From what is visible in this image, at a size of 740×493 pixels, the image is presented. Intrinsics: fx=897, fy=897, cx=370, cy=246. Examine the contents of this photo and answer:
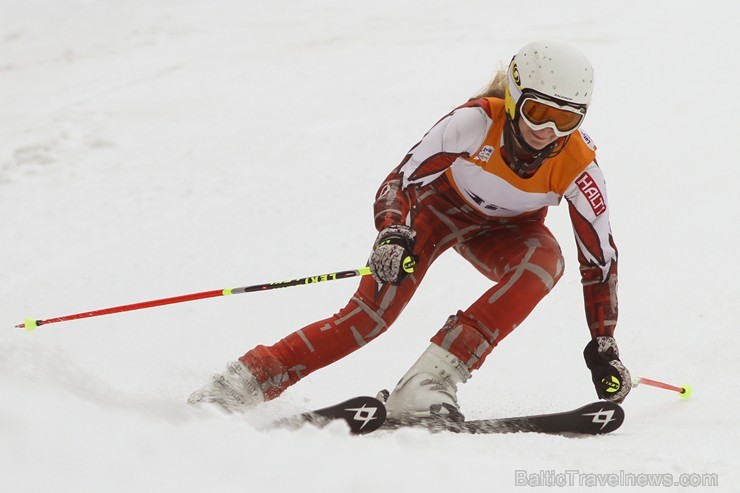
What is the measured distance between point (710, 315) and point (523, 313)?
2.05m

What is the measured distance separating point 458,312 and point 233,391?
0.92 meters

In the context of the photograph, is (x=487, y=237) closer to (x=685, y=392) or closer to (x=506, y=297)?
(x=506, y=297)

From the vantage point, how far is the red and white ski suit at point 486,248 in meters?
3.47

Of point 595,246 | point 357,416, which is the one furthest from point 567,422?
point 357,416

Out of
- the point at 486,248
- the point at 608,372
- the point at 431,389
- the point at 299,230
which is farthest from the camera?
the point at 299,230

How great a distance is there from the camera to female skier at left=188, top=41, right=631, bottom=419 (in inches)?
132

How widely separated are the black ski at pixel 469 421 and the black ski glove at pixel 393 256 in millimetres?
538

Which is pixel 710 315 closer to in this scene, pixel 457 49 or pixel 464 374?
pixel 464 374

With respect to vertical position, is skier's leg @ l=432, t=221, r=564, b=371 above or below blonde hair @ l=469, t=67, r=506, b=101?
below

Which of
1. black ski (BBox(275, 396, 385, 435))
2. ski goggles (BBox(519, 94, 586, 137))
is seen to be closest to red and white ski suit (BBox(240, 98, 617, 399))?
ski goggles (BBox(519, 94, 586, 137))

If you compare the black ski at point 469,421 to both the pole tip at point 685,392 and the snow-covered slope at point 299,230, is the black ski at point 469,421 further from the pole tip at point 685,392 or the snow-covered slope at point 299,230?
the pole tip at point 685,392

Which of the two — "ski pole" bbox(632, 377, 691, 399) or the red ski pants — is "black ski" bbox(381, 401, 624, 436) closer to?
the red ski pants

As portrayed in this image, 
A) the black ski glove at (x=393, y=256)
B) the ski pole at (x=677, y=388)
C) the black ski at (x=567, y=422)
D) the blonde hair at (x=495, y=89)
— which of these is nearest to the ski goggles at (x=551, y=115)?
the blonde hair at (x=495, y=89)

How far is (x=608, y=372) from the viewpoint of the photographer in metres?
3.54
